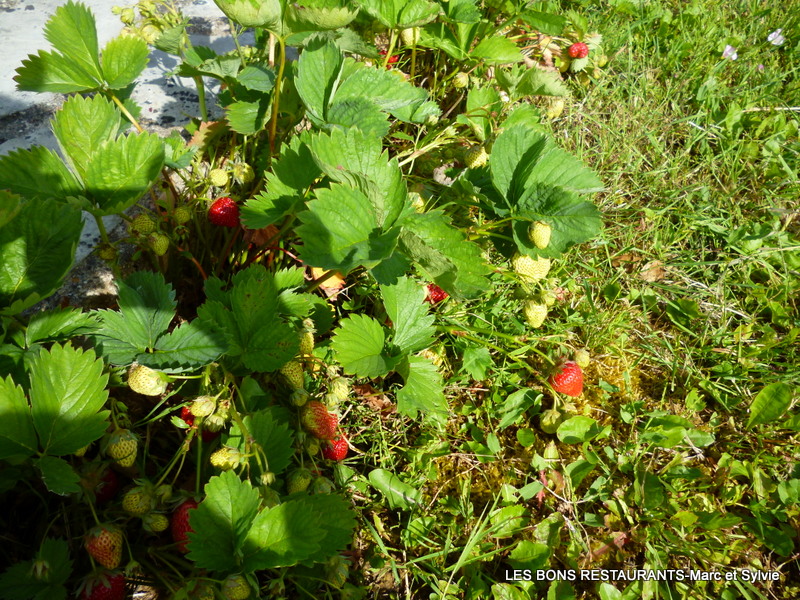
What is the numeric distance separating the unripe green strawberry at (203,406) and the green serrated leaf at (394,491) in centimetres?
54

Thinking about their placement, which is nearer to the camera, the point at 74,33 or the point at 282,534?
the point at 282,534

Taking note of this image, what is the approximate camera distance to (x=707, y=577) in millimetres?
1559

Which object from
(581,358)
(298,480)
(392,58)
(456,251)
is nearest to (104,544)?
(298,480)

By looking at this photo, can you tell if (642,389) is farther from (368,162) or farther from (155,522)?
(155,522)

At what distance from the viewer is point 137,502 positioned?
1.19 metres

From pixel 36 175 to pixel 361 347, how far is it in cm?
85

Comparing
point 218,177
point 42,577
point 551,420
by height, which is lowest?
point 551,420

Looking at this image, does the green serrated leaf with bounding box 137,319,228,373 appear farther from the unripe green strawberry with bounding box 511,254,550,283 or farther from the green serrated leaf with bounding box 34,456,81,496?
the unripe green strawberry with bounding box 511,254,550,283

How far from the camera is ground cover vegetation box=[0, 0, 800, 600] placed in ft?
3.90

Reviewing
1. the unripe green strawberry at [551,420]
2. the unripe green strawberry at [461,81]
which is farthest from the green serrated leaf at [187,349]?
the unripe green strawberry at [461,81]

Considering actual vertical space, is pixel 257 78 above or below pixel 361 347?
above

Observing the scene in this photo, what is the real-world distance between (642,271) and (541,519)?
107 centimetres

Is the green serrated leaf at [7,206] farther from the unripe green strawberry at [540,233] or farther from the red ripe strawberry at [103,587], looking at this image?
the unripe green strawberry at [540,233]

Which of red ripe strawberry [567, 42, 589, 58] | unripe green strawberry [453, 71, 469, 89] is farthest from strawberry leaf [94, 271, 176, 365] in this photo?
red ripe strawberry [567, 42, 589, 58]
